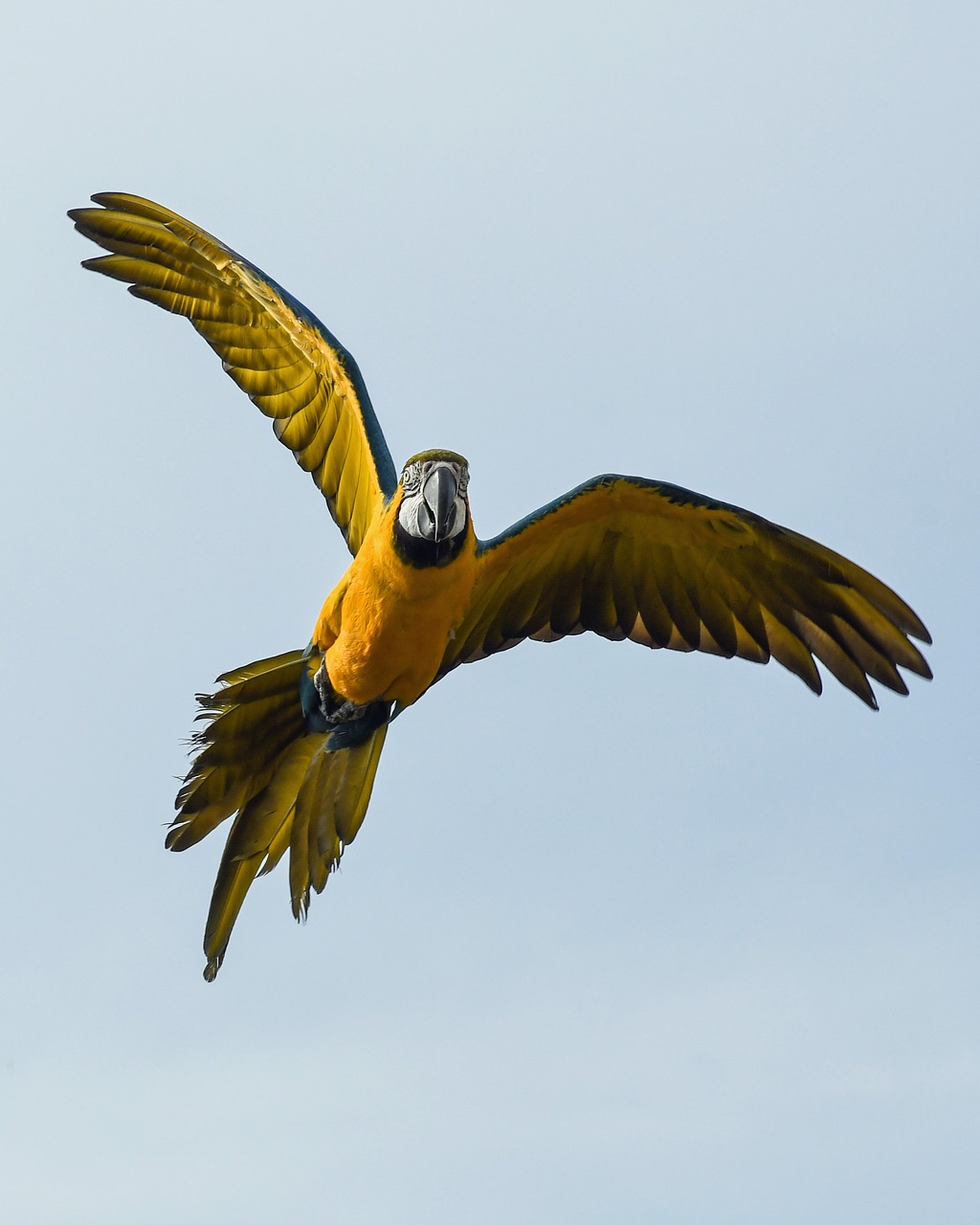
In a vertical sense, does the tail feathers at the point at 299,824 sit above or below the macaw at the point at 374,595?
below

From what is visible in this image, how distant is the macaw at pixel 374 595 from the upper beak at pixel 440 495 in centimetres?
17

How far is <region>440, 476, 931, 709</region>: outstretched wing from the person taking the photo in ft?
34.9

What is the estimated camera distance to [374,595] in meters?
9.87

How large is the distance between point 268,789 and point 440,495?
9.27 feet

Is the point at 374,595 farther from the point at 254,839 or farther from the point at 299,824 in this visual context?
the point at 254,839

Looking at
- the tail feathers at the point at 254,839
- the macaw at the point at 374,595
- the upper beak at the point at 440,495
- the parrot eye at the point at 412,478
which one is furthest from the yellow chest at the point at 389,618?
the tail feathers at the point at 254,839

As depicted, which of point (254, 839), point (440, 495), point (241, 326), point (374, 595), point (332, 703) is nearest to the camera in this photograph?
point (440, 495)

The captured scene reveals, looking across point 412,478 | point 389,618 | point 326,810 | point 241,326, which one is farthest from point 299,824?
point 241,326

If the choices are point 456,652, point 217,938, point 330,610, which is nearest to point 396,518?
point 330,610

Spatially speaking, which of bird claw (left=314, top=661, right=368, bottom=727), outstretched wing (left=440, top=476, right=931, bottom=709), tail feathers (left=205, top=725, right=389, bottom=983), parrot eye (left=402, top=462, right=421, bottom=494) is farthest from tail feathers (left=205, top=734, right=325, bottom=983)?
parrot eye (left=402, top=462, right=421, bottom=494)

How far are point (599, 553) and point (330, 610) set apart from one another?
215 centimetres

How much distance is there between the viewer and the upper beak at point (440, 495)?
9430 millimetres

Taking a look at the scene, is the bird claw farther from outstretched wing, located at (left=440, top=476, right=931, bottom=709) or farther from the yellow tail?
outstretched wing, located at (left=440, top=476, right=931, bottom=709)

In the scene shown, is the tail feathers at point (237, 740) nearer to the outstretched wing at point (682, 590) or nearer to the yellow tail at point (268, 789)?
the yellow tail at point (268, 789)
